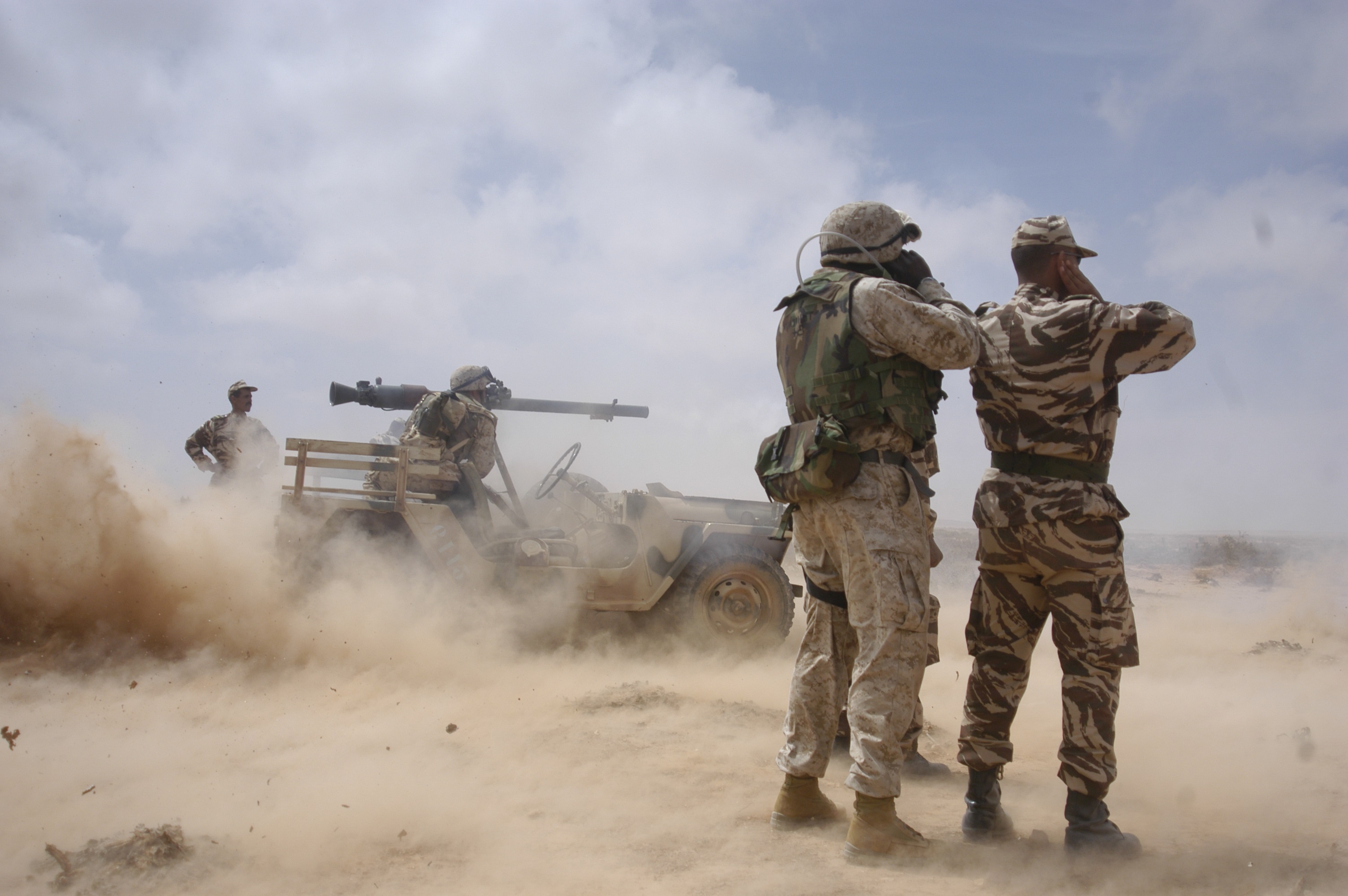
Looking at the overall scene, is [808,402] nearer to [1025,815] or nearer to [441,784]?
[1025,815]

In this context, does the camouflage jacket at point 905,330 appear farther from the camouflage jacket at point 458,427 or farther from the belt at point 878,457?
the camouflage jacket at point 458,427

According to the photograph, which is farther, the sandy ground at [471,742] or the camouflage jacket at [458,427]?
the camouflage jacket at [458,427]

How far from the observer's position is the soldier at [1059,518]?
280cm

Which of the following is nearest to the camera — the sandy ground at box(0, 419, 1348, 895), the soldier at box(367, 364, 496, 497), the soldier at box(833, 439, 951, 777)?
the sandy ground at box(0, 419, 1348, 895)

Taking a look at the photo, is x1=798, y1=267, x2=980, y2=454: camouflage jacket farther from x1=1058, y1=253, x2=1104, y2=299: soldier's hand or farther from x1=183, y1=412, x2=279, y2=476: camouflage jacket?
x1=183, y1=412, x2=279, y2=476: camouflage jacket

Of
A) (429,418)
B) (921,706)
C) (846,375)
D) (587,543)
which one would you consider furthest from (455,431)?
(846,375)

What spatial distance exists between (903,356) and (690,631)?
4225mm

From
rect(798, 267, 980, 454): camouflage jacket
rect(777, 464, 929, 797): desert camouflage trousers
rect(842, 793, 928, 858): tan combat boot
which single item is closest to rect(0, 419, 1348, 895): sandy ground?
rect(842, 793, 928, 858): tan combat boot

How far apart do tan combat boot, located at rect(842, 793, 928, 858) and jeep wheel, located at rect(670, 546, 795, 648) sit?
401cm

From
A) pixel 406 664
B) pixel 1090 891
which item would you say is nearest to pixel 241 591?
pixel 406 664

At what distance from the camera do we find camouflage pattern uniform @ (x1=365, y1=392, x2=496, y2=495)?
715 centimetres

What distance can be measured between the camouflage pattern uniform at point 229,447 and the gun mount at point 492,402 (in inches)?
35.0

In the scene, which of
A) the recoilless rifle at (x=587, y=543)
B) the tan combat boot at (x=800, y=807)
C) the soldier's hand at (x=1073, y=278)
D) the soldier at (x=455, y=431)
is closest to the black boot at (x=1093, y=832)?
the tan combat boot at (x=800, y=807)

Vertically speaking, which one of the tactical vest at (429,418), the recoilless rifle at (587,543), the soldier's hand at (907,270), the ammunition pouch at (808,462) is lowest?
the recoilless rifle at (587,543)
